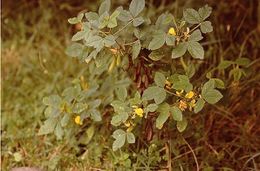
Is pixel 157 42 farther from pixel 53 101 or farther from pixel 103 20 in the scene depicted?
pixel 53 101

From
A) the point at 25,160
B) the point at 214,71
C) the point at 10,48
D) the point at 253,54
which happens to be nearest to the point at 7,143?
the point at 25,160

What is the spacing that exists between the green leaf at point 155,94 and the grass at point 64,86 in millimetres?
343

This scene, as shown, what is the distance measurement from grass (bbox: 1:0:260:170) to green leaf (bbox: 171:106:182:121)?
1.01ft

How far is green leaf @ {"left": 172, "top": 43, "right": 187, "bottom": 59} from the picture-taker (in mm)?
1757

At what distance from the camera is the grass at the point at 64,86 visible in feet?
7.14

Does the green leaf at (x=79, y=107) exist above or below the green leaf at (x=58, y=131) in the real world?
above

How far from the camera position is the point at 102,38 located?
178cm

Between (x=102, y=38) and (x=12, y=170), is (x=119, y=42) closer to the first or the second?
(x=102, y=38)

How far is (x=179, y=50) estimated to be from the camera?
1.77 m

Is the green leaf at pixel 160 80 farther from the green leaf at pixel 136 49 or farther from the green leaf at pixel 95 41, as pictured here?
the green leaf at pixel 95 41

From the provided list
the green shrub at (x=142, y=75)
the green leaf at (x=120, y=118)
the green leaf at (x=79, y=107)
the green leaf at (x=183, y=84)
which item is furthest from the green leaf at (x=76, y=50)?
the green leaf at (x=183, y=84)

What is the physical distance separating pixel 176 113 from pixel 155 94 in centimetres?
9

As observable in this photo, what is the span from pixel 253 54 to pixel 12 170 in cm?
127

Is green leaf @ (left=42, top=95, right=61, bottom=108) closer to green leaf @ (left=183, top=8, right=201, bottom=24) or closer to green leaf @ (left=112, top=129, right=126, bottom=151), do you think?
green leaf @ (left=112, top=129, right=126, bottom=151)
